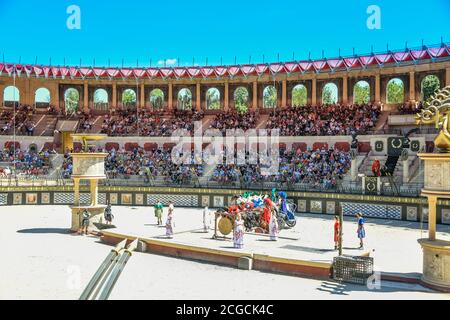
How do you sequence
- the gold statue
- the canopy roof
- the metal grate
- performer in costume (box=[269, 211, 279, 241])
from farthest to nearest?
1. the canopy roof
2. performer in costume (box=[269, 211, 279, 241])
3. the metal grate
4. the gold statue

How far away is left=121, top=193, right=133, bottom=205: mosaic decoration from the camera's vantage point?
35250 millimetres

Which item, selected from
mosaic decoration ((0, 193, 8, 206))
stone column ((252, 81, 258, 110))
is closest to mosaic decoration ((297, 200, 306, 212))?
stone column ((252, 81, 258, 110))

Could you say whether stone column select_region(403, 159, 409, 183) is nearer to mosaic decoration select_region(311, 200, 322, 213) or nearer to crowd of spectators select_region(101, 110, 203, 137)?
mosaic decoration select_region(311, 200, 322, 213)

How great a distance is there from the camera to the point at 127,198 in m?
35.3

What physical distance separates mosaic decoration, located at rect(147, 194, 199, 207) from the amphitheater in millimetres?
76

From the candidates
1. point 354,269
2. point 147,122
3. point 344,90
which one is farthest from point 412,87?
point 354,269

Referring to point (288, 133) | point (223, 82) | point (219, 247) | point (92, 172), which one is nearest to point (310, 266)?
point (219, 247)

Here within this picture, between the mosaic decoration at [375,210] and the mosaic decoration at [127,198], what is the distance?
1582cm

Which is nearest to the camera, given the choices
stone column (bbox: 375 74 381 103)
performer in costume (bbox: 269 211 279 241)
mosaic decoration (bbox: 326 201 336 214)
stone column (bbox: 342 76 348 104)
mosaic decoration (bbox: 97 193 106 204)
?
performer in costume (bbox: 269 211 279 241)

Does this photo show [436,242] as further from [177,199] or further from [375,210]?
[177,199]

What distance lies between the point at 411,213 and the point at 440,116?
14653mm

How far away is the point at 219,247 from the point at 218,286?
4329mm

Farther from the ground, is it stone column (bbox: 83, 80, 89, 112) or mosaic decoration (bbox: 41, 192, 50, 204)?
stone column (bbox: 83, 80, 89, 112)

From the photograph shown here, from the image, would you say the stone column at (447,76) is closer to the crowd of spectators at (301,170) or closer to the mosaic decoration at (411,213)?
the crowd of spectators at (301,170)
